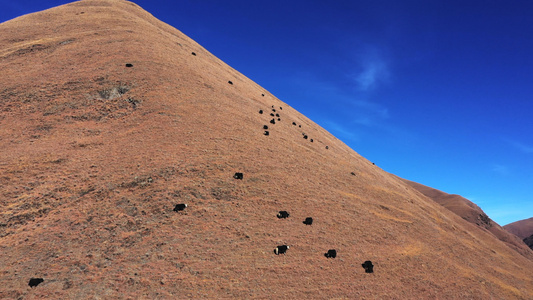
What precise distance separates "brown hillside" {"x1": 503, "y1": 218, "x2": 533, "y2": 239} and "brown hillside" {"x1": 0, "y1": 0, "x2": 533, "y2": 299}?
5659 inches

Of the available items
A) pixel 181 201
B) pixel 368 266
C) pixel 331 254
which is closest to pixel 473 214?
pixel 368 266

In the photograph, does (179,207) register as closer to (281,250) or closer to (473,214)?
(281,250)

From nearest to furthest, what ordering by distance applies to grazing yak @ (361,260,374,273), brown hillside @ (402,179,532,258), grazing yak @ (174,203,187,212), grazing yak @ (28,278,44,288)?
1. grazing yak @ (28,278,44,288)
2. grazing yak @ (361,260,374,273)
3. grazing yak @ (174,203,187,212)
4. brown hillside @ (402,179,532,258)

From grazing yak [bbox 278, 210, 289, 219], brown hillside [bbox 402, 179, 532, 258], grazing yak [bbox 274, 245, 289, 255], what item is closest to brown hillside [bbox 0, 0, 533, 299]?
grazing yak [bbox 274, 245, 289, 255]

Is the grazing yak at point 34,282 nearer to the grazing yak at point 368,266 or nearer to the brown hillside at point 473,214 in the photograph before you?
the grazing yak at point 368,266

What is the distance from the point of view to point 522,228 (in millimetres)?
141000

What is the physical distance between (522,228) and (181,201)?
18702 cm

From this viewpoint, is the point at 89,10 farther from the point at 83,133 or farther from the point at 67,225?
the point at 67,225

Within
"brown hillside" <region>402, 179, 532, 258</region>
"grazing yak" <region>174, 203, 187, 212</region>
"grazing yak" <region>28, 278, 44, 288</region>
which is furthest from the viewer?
"brown hillside" <region>402, 179, 532, 258</region>

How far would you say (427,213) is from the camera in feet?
94.1

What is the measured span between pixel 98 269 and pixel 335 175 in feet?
63.8

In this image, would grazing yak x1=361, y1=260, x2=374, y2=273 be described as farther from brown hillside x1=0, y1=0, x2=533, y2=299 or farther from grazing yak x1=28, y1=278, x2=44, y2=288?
grazing yak x1=28, y1=278, x2=44, y2=288

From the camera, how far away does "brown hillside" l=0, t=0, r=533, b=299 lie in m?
13.0

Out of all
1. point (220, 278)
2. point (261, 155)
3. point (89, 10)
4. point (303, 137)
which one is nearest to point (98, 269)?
point (220, 278)
